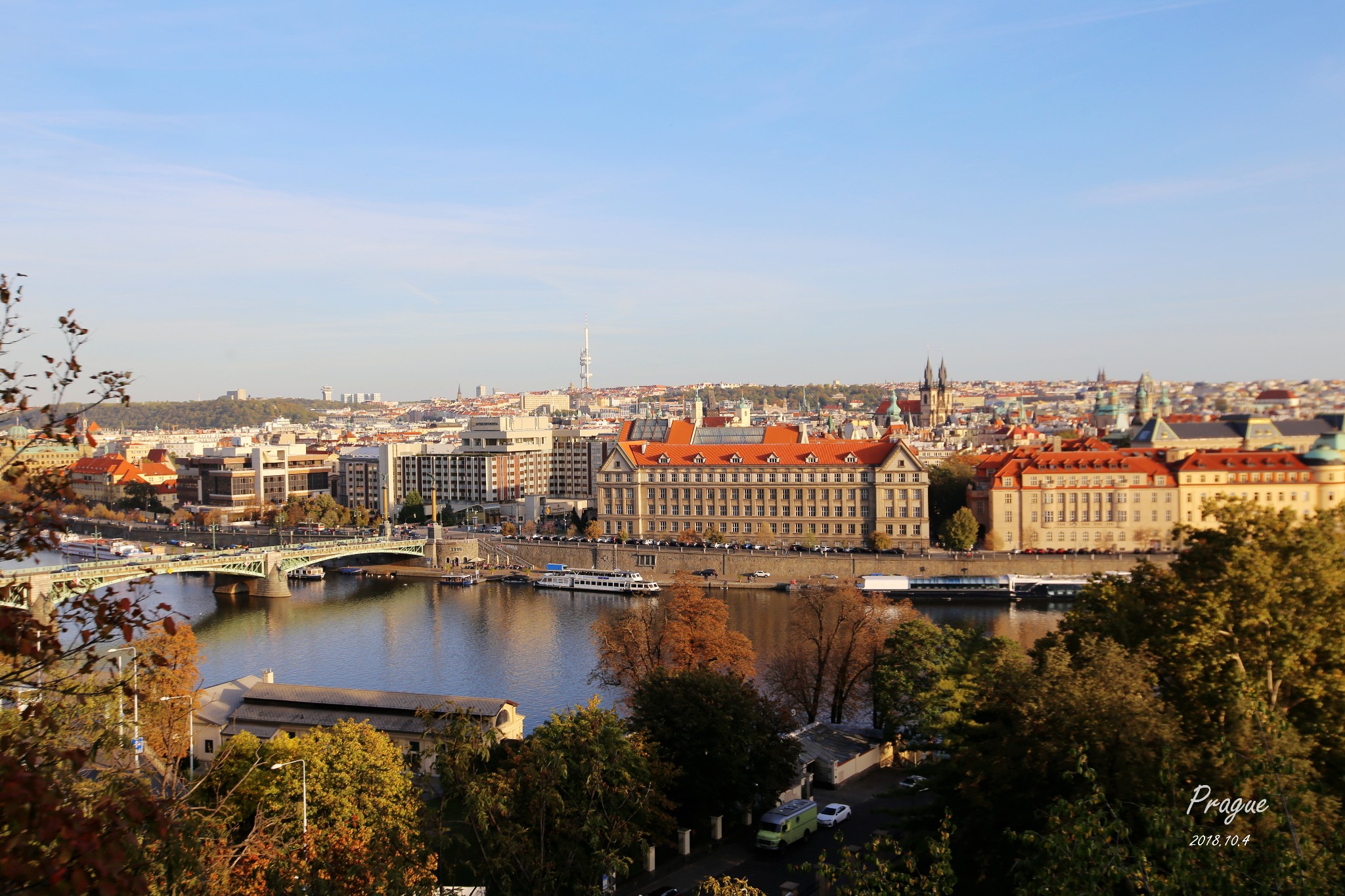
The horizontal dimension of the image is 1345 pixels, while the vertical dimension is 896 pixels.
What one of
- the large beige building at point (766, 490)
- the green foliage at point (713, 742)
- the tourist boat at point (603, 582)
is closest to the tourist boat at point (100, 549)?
the tourist boat at point (603, 582)

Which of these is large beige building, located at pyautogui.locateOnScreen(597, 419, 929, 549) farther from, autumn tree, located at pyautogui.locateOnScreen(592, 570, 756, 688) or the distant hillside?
the distant hillside

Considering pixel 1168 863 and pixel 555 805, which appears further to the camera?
pixel 555 805

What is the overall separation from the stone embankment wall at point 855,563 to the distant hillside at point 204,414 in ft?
359

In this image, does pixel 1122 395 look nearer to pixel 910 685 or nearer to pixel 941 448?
pixel 941 448

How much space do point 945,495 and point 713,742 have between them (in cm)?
3575

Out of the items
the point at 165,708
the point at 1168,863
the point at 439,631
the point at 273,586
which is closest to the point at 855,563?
the point at 439,631

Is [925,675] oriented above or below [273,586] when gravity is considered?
above

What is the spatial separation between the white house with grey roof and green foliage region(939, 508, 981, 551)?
26.9 meters

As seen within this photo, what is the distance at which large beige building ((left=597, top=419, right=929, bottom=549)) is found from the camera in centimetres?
4556

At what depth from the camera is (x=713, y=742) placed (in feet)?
47.5

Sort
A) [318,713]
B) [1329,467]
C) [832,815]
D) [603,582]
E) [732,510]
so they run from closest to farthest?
[832,815] → [318,713] → [1329,467] → [603,582] → [732,510]

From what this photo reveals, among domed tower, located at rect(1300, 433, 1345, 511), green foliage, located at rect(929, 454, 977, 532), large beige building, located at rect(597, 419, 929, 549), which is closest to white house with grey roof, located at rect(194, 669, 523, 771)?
domed tower, located at rect(1300, 433, 1345, 511)

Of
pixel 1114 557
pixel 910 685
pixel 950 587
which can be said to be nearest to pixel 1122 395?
pixel 1114 557

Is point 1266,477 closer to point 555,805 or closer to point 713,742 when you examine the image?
point 713,742
